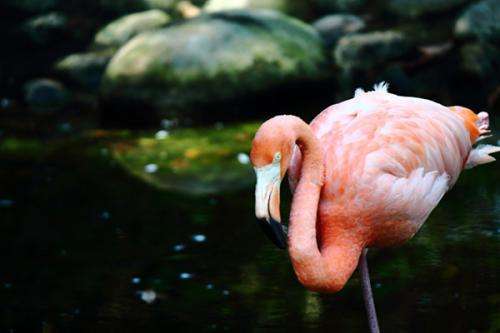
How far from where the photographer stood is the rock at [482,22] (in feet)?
29.8

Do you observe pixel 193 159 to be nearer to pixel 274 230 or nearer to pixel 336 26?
pixel 336 26

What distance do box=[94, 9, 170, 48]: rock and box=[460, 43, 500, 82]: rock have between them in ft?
13.0

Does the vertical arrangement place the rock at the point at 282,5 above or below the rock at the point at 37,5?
below

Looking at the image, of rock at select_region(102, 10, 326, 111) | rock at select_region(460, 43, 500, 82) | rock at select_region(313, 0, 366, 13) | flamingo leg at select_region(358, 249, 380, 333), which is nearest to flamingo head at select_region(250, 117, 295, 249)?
flamingo leg at select_region(358, 249, 380, 333)

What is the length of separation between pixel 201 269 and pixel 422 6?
6.04 metres

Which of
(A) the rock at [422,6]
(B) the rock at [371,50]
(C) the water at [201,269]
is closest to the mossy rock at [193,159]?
(C) the water at [201,269]

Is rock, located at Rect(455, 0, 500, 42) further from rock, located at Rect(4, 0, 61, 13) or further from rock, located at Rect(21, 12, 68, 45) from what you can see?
rock, located at Rect(4, 0, 61, 13)

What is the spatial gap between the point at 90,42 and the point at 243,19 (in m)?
3.40

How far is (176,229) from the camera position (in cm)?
616

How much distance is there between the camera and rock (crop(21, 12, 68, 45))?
12.4m

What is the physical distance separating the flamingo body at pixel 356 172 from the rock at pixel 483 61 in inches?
187

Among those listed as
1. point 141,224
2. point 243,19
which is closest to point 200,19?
point 243,19

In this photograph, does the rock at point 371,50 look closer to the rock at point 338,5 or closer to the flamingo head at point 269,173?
the rock at point 338,5

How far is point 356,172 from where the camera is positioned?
3.90 meters
